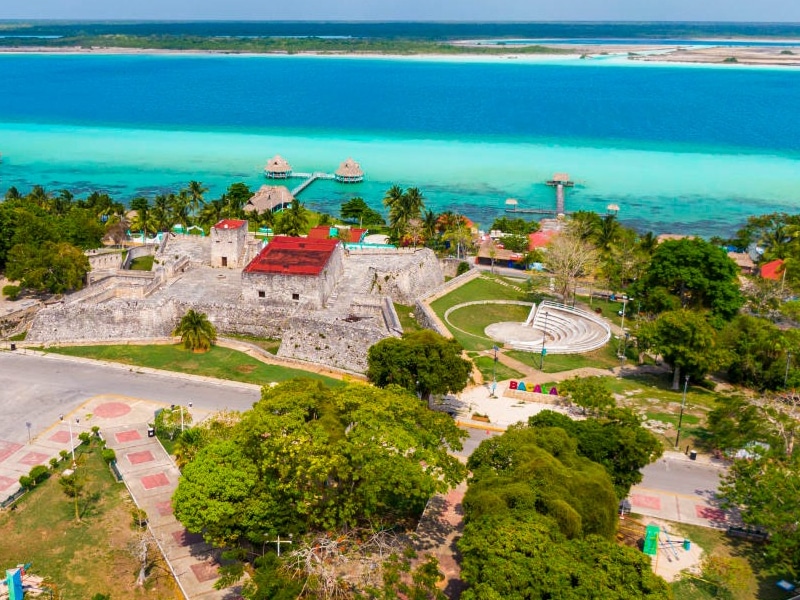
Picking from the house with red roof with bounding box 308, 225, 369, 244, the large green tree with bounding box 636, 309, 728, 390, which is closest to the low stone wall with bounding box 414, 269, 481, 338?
the large green tree with bounding box 636, 309, 728, 390

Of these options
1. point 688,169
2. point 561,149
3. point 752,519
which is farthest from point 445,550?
point 561,149

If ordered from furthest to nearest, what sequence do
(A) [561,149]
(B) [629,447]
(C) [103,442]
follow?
(A) [561,149] → (C) [103,442] → (B) [629,447]

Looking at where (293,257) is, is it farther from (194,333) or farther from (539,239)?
(539,239)

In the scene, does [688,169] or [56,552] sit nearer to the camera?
A: [56,552]

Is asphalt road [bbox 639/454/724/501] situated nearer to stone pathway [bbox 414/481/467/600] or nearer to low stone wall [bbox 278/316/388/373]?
stone pathway [bbox 414/481/467/600]

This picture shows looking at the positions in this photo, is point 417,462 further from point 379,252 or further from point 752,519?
point 379,252

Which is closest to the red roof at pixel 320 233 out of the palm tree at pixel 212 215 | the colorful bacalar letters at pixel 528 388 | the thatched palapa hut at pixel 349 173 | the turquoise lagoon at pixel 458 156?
the palm tree at pixel 212 215
